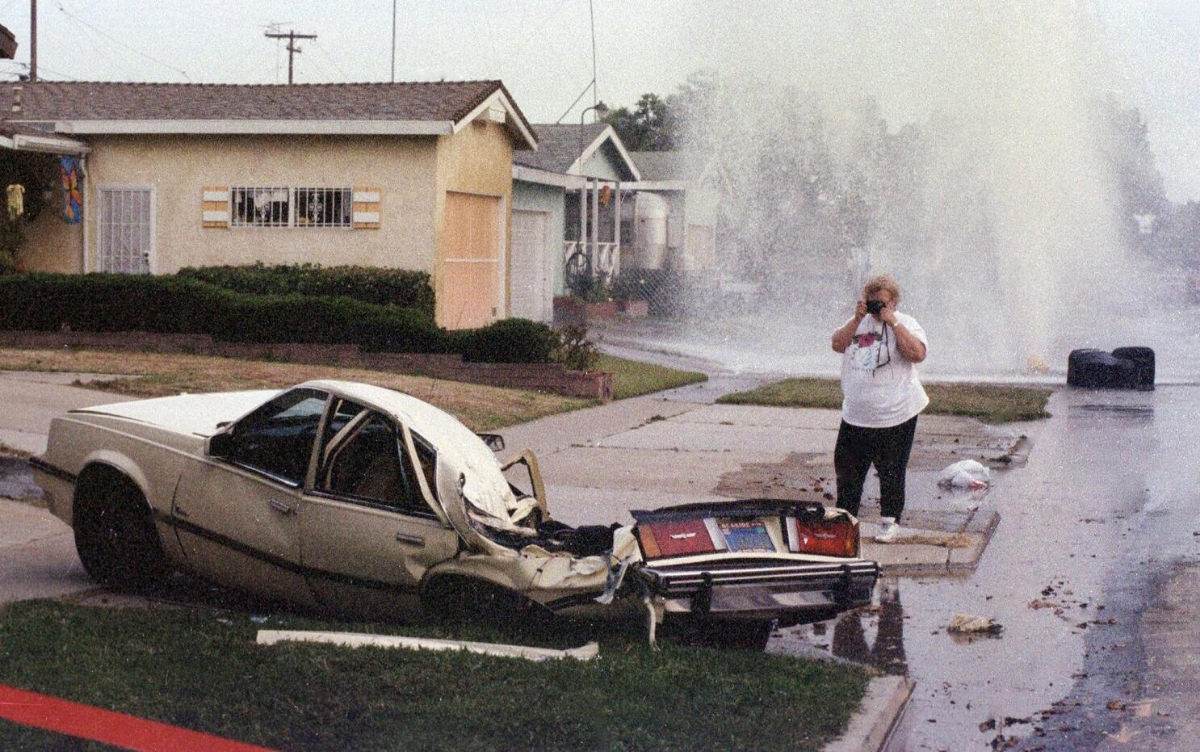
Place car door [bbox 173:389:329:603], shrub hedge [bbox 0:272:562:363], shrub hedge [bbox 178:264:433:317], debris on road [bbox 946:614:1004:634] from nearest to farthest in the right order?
car door [bbox 173:389:329:603], debris on road [bbox 946:614:1004:634], shrub hedge [bbox 0:272:562:363], shrub hedge [bbox 178:264:433:317]

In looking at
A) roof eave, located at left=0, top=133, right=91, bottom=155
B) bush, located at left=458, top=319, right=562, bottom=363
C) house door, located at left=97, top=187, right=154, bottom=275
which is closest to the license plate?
bush, located at left=458, top=319, right=562, bottom=363

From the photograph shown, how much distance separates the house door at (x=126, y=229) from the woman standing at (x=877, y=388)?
16.6 meters

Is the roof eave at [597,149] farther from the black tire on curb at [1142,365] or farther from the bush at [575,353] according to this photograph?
the bush at [575,353]

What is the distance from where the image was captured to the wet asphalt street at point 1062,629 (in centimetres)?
651

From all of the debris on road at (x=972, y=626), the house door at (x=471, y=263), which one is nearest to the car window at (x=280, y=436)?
the debris on road at (x=972, y=626)

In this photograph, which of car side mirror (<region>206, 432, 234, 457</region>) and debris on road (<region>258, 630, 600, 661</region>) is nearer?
debris on road (<region>258, 630, 600, 661</region>)

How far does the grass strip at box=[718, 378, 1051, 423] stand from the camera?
1847 cm

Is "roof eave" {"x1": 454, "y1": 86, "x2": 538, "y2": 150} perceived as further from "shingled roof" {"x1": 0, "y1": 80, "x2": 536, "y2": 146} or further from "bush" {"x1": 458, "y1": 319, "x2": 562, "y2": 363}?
"bush" {"x1": 458, "y1": 319, "x2": 562, "y2": 363}

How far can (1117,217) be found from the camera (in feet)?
107

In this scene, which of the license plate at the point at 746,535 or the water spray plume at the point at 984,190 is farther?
the water spray plume at the point at 984,190

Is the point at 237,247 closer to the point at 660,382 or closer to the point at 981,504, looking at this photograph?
the point at 660,382

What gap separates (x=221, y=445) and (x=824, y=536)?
9.85ft

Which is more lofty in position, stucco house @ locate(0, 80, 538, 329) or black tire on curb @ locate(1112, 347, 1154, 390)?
stucco house @ locate(0, 80, 538, 329)

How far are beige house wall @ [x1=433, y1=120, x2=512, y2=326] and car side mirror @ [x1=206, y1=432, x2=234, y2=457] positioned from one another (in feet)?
52.3
